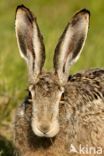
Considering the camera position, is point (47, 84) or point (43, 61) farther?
point (43, 61)

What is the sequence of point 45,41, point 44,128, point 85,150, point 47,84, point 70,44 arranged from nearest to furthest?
point 44,128, point 47,84, point 85,150, point 70,44, point 45,41

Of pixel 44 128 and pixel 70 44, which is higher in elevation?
pixel 70 44

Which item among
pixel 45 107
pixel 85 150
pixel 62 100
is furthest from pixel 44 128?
pixel 85 150

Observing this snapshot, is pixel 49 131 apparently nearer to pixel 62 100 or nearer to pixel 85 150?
pixel 62 100

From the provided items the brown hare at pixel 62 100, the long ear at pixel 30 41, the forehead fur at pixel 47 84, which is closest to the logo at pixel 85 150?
the brown hare at pixel 62 100

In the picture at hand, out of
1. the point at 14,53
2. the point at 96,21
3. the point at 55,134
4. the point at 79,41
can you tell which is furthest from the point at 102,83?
the point at 96,21

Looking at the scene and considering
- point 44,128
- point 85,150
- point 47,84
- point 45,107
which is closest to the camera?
point 44,128

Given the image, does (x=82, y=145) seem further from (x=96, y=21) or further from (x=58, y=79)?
(x=96, y=21)

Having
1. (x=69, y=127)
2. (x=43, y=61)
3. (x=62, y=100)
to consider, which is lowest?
(x=69, y=127)
